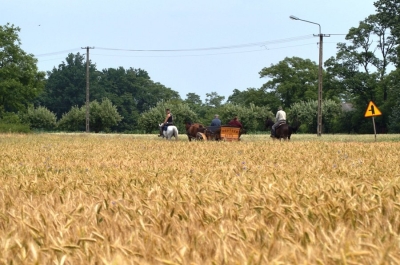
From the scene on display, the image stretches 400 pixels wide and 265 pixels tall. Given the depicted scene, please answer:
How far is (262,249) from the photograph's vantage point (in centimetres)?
227

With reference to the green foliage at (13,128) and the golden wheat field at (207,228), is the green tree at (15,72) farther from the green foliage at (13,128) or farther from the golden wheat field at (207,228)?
the golden wheat field at (207,228)

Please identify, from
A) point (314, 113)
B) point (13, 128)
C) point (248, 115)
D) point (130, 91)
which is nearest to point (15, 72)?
point (13, 128)

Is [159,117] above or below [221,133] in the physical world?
above

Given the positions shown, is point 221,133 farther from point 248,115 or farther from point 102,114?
point 102,114

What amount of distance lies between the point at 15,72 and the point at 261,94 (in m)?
51.6

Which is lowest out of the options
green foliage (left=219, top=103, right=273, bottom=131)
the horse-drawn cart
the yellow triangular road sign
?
the horse-drawn cart

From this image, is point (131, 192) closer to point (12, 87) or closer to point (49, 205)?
point (49, 205)

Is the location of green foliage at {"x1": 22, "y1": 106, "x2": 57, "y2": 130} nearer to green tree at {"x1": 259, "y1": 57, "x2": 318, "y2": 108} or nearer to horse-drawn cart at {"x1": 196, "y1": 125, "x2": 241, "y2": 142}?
green tree at {"x1": 259, "y1": 57, "x2": 318, "y2": 108}

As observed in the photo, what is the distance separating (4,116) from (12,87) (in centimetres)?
706

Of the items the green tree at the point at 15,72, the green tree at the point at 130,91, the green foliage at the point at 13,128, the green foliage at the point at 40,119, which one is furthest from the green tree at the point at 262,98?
the green foliage at the point at 13,128

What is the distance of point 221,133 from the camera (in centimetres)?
3094

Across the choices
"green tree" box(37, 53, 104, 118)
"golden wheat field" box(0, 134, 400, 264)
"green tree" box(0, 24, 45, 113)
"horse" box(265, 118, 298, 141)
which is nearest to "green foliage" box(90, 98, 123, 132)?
"green tree" box(37, 53, 104, 118)

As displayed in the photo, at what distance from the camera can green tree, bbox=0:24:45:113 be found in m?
67.8

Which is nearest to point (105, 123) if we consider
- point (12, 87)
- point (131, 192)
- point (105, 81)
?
point (105, 81)
